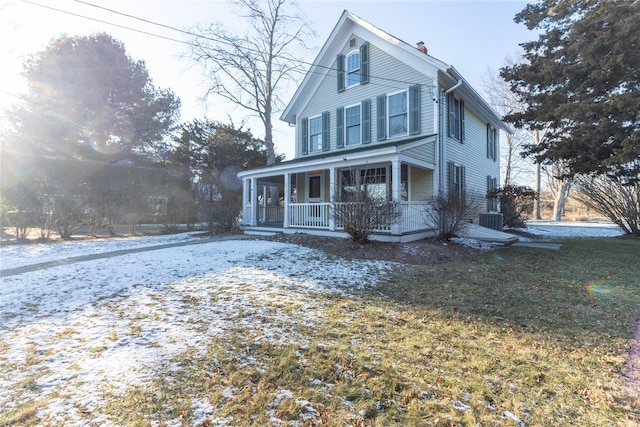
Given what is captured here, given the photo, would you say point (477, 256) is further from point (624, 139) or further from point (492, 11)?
point (492, 11)

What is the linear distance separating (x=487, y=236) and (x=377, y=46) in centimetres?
838

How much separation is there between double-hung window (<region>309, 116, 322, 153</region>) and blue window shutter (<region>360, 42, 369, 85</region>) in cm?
269

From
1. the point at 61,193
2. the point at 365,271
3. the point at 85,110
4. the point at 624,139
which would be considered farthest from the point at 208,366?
the point at 85,110

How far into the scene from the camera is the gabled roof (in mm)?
10742

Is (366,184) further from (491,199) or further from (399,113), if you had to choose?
(491,199)

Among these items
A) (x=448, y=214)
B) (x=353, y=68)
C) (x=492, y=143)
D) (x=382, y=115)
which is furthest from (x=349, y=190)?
(x=492, y=143)

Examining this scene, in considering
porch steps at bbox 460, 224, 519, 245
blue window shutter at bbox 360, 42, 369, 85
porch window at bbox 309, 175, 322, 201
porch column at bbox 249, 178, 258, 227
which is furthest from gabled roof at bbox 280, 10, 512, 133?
porch steps at bbox 460, 224, 519, 245

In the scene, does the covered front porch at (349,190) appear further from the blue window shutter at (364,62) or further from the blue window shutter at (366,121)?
the blue window shutter at (364,62)

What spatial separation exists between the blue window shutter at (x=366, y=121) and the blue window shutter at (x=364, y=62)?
0.92 metres

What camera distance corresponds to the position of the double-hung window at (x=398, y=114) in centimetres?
1155

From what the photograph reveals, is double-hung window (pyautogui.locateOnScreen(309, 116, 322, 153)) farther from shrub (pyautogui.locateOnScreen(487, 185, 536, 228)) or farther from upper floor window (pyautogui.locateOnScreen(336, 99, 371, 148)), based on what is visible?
shrub (pyautogui.locateOnScreen(487, 185, 536, 228))

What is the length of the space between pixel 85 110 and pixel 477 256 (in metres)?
25.9

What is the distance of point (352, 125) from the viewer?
12938mm

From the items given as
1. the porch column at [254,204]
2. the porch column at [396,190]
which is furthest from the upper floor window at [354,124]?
the porch column at [254,204]
